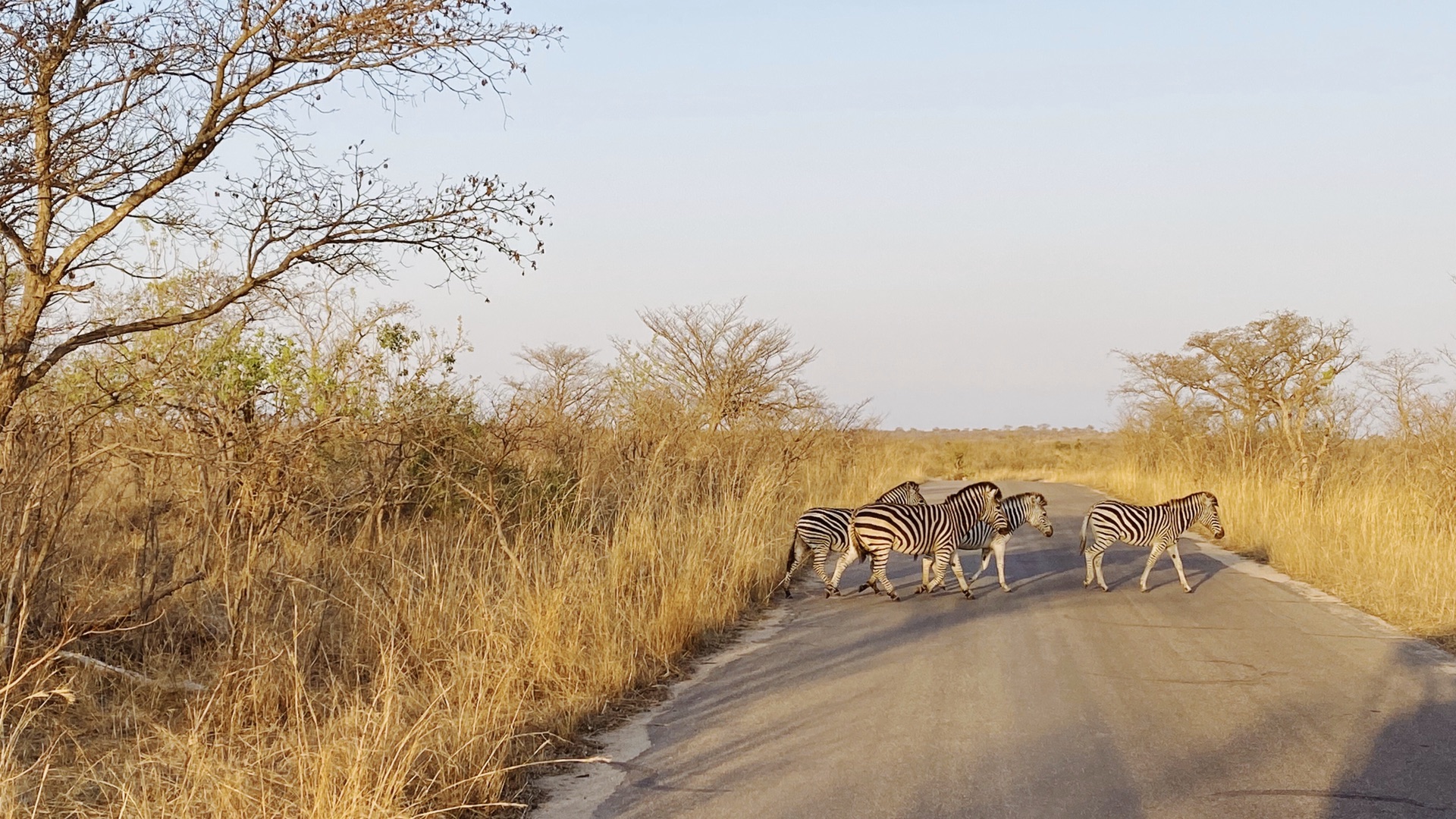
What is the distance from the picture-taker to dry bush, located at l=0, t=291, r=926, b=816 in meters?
5.37

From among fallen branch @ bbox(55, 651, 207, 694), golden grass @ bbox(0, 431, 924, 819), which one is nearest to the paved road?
golden grass @ bbox(0, 431, 924, 819)

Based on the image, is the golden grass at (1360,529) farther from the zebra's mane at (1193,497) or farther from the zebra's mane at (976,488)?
the zebra's mane at (976,488)

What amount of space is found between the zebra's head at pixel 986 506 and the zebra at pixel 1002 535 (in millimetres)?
68

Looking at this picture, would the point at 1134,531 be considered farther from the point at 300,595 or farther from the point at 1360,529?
the point at 300,595

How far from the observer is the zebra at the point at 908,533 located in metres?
12.1

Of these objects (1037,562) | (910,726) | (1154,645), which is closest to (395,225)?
(910,726)

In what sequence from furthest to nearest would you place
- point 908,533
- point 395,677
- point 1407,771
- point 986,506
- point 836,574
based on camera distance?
1. point 986,506
2. point 836,574
3. point 908,533
4. point 395,677
5. point 1407,771

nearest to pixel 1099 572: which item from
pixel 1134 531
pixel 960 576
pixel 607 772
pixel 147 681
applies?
pixel 1134 531

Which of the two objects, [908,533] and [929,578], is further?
[929,578]

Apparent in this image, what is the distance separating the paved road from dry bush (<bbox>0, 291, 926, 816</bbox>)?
71 cm

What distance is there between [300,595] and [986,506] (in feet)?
26.5

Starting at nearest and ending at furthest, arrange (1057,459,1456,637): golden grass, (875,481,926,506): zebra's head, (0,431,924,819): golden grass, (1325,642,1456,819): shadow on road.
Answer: (0,431,924,819): golden grass → (1325,642,1456,819): shadow on road → (1057,459,1456,637): golden grass → (875,481,926,506): zebra's head

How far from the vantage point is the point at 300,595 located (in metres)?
8.76

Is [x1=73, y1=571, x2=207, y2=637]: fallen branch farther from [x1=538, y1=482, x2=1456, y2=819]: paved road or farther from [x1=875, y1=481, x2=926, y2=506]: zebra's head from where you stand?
[x1=875, y1=481, x2=926, y2=506]: zebra's head
